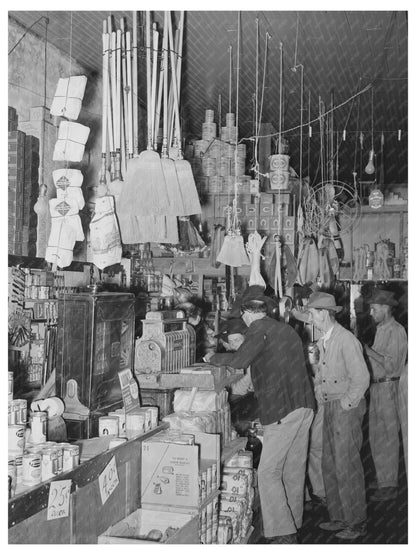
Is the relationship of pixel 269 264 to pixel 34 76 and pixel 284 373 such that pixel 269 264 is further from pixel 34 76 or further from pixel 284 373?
pixel 34 76

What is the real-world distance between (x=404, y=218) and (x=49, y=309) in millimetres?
6880

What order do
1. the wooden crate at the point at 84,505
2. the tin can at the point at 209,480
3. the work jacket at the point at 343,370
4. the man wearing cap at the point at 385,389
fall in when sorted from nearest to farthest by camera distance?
the wooden crate at the point at 84,505 < the tin can at the point at 209,480 < the work jacket at the point at 343,370 < the man wearing cap at the point at 385,389

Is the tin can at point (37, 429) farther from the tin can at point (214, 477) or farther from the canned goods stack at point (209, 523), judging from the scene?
the tin can at point (214, 477)

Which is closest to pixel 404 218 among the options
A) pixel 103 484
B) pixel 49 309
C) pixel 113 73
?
pixel 49 309

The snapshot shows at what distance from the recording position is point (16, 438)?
2705 mm

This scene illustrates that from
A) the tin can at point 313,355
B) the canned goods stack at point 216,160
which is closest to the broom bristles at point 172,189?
the canned goods stack at point 216,160

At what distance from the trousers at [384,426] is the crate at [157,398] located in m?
2.72

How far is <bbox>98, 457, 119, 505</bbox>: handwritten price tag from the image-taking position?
2994 mm

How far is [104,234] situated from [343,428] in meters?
2.46

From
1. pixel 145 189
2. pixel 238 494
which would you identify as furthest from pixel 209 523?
pixel 145 189

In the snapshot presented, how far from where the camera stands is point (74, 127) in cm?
354

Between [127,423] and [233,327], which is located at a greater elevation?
[233,327]

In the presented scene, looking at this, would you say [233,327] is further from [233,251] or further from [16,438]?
[16,438]

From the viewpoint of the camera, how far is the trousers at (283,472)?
13.9 feet
